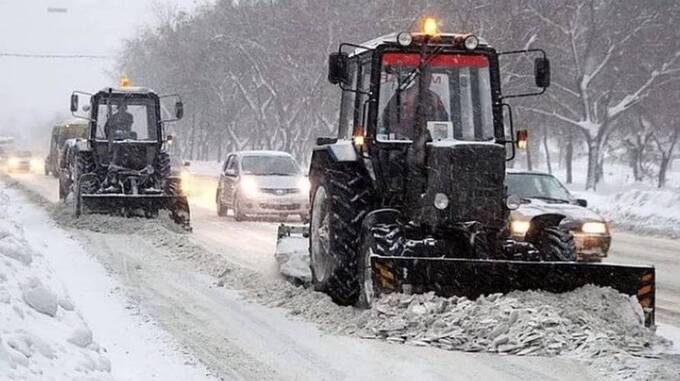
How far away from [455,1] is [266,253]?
824 inches

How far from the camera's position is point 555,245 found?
8.96 meters

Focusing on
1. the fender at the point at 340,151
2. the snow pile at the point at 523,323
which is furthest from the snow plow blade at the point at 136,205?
the snow pile at the point at 523,323

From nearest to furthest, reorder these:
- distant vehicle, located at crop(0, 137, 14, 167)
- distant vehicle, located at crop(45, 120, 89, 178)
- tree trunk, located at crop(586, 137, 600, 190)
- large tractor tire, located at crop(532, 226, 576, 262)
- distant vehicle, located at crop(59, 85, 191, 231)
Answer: large tractor tire, located at crop(532, 226, 576, 262) → distant vehicle, located at crop(59, 85, 191, 231) → tree trunk, located at crop(586, 137, 600, 190) → distant vehicle, located at crop(45, 120, 89, 178) → distant vehicle, located at crop(0, 137, 14, 167)

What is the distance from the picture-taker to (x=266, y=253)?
46.0ft

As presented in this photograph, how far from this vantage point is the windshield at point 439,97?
29.4 feet

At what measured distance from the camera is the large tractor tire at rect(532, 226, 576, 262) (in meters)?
8.84

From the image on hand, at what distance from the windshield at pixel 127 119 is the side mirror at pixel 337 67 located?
35.3ft

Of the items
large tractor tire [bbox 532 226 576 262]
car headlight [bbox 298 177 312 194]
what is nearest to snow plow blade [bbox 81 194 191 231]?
car headlight [bbox 298 177 312 194]

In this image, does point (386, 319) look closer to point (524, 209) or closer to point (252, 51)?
point (524, 209)

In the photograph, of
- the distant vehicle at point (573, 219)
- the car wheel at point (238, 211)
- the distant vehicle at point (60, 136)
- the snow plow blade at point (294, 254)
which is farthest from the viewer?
the distant vehicle at point (60, 136)

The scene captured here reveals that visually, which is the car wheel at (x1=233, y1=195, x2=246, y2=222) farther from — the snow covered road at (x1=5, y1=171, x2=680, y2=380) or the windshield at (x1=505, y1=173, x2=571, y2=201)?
the windshield at (x1=505, y1=173, x2=571, y2=201)

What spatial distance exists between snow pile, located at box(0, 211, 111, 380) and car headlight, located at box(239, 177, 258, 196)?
12.2m

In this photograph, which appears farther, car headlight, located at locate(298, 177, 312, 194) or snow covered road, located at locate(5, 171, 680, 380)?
car headlight, located at locate(298, 177, 312, 194)

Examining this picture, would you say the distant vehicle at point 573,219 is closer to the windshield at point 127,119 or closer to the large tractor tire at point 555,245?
the large tractor tire at point 555,245
